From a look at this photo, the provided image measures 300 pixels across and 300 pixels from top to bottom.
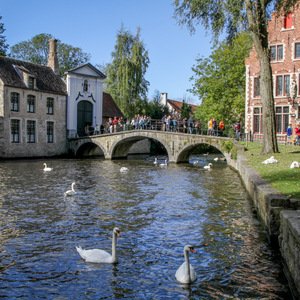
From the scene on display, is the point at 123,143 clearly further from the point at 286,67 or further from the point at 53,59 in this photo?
the point at 286,67

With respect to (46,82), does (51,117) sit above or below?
below

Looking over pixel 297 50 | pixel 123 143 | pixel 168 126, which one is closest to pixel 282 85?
pixel 297 50

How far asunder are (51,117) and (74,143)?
299 cm

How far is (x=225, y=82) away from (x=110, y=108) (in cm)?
1205

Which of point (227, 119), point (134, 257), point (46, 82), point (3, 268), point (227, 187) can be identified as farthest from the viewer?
point (227, 119)

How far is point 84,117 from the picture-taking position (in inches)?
1405

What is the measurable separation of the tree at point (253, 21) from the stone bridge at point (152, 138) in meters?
7.30

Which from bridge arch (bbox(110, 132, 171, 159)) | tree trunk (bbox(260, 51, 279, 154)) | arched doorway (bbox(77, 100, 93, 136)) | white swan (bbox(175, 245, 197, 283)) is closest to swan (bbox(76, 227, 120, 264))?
white swan (bbox(175, 245, 197, 283))

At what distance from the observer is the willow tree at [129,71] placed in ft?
127

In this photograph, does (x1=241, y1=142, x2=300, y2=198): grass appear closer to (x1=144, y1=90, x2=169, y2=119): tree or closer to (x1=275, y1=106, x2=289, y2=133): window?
(x1=275, y1=106, x2=289, y2=133): window

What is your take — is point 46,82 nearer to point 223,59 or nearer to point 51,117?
point 51,117

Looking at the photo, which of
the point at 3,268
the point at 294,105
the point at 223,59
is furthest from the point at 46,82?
the point at 3,268

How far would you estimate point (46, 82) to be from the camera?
33031 millimetres

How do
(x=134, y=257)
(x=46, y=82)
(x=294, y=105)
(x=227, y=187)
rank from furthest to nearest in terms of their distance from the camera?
(x=46, y=82) → (x=294, y=105) → (x=227, y=187) → (x=134, y=257)
